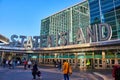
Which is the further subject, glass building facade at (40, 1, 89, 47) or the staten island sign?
glass building facade at (40, 1, 89, 47)

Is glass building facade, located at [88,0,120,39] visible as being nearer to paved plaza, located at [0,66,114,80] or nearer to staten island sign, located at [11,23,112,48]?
staten island sign, located at [11,23,112,48]

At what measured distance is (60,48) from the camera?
46.3m

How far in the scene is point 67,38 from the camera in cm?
4716

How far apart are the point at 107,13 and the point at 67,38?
46.8 ft

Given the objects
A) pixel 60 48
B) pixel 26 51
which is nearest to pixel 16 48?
pixel 26 51

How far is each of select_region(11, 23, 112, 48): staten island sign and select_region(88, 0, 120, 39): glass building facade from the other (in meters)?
5.05

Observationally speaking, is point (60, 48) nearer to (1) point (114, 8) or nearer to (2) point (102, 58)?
(2) point (102, 58)

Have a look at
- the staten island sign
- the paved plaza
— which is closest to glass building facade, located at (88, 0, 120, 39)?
the staten island sign

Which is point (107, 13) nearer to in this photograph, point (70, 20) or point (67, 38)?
point (67, 38)

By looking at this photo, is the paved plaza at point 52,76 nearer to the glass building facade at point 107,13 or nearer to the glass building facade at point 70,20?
the glass building facade at point 107,13

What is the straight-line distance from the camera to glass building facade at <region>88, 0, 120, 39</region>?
52.8m

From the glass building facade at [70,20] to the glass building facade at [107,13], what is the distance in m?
5.09

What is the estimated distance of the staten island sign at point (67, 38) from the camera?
3931cm

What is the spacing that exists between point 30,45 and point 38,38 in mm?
2725
